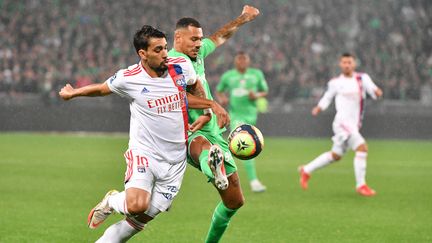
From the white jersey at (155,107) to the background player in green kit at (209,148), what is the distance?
312 mm

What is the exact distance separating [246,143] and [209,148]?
418 mm

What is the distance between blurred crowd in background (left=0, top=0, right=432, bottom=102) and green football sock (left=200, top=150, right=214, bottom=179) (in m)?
20.7

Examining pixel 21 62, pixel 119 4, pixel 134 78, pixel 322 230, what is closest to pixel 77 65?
pixel 21 62

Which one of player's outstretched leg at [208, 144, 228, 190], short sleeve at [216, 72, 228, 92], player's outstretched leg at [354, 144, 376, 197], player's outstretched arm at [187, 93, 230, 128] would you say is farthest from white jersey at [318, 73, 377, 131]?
player's outstretched leg at [208, 144, 228, 190]

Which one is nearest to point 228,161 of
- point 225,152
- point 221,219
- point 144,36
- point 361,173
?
point 225,152

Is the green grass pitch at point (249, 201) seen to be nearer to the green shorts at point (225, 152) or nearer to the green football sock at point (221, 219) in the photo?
the green football sock at point (221, 219)

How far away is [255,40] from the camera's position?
32.5 meters

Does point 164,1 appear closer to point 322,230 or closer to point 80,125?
point 80,125

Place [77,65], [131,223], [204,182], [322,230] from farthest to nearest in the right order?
[77,65], [204,182], [322,230], [131,223]

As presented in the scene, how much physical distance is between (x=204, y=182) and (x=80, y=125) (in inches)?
510

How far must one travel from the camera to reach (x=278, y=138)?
28.1 m

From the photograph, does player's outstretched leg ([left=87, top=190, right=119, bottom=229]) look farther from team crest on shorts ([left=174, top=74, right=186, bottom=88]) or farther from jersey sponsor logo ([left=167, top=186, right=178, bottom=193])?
team crest on shorts ([left=174, top=74, right=186, bottom=88])

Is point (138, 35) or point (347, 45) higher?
point (138, 35)

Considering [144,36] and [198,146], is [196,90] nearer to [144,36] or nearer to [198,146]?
[198,146]
